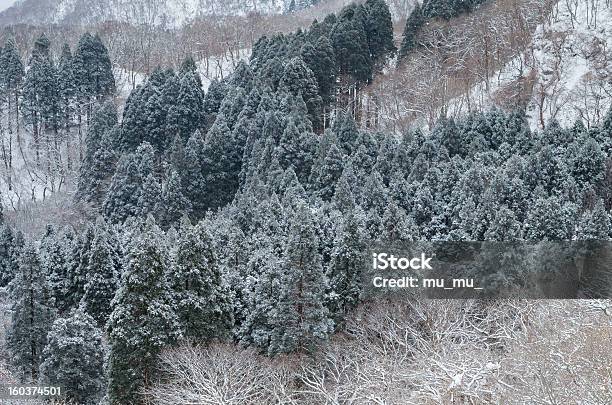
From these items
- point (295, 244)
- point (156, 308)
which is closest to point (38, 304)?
point (156, 308)

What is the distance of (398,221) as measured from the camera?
25.8 meters

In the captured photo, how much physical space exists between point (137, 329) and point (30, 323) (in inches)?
284

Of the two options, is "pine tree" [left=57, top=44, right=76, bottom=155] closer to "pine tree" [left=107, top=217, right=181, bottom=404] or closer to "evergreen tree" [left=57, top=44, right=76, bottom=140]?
"evergreen tree" [left=57, top=44, right=76, bottom=140]

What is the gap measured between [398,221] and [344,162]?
994 centimetres

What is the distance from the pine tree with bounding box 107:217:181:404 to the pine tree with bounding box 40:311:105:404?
175 centimetres

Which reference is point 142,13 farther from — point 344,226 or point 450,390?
point 450,390

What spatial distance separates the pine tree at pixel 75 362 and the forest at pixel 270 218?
47 millimetres

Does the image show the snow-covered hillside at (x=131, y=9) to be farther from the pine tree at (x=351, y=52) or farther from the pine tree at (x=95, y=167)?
the pine tree at (x=95, y=167)

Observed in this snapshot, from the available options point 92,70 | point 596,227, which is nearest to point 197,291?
point 596,227

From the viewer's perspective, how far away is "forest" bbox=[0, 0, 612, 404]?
69.8ft

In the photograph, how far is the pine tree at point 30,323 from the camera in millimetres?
25984

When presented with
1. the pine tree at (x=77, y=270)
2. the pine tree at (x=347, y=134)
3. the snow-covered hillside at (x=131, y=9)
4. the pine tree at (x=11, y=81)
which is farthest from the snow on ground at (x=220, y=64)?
the snow-covered hillside at (x=131, y=9)

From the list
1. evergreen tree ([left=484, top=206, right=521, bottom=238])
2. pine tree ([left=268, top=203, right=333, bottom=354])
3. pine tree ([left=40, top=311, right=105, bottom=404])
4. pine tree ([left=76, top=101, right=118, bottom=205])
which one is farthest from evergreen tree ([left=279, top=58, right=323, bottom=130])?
pine tree ([left=40, top=311, right=105, bottom=404])

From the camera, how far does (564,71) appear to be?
4297 cm
